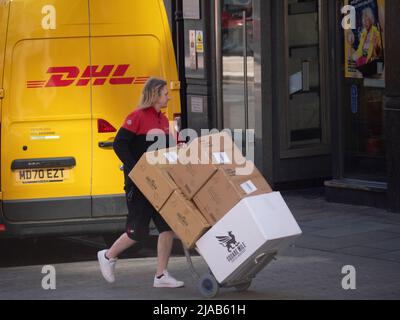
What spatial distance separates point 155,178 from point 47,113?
1.86m

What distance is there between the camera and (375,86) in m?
13.3

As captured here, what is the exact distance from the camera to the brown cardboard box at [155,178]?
350 inches

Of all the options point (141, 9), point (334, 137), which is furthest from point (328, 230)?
point (141, 9)

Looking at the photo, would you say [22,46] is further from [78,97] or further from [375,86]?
[375,86]

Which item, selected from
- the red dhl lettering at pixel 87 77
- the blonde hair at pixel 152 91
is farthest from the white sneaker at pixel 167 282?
the red dhl lettering at pixel 87 77

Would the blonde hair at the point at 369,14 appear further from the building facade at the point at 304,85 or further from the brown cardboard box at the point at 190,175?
the brown cardboard box at the point at 190,175

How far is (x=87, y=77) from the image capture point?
10.5 meters

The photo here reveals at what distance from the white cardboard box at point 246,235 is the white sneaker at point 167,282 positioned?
0.69 metres

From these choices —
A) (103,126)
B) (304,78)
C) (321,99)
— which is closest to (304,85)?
(304,78)

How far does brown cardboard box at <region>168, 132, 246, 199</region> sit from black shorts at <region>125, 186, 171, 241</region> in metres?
0.54

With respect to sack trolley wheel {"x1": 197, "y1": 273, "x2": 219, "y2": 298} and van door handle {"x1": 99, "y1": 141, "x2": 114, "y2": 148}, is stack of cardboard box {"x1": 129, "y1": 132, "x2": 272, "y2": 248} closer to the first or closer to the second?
sack trolley wheel {"x1": 197, "y1": 273, "x2": 219, "y2": 298}

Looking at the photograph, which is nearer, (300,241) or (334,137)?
(300,241)

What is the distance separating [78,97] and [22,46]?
659mm

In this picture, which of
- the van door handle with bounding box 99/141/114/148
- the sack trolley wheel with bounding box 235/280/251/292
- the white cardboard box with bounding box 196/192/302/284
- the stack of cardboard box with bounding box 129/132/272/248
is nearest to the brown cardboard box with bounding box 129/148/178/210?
the stack of cardboard box with bounding box 129/132/272/248
